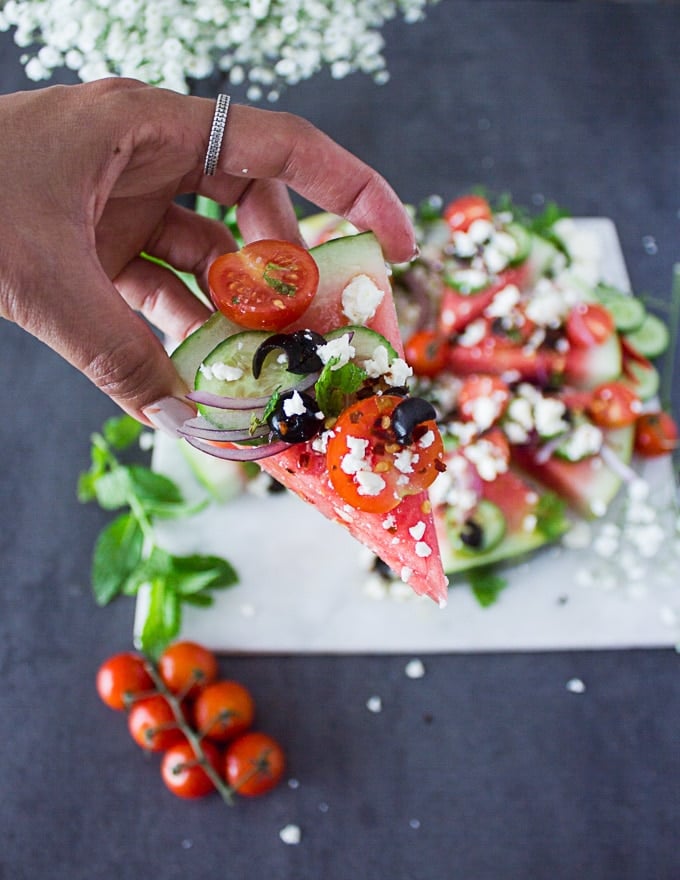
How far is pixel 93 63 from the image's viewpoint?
218 cm

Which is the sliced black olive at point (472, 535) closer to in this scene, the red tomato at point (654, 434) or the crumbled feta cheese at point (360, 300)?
the red tomato at point (654, 434)

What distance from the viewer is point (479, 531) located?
251cm

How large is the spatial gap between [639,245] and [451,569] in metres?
1.57

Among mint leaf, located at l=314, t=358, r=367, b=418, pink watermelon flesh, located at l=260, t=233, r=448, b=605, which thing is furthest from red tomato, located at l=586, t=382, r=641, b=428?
mint leaf, located at l=314, t=358, r=367, b=418

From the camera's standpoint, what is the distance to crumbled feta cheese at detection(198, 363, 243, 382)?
160 cm

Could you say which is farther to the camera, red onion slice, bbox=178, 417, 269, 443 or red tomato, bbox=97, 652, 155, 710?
red tomato, bbox=97, 652, 155, 710

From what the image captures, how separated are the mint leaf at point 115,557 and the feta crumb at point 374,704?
31.0 inches

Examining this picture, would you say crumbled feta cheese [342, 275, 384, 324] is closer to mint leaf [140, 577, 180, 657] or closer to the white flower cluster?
the white flower cluster

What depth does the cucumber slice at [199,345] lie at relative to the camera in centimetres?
171

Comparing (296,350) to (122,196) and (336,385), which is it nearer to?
(336,385)

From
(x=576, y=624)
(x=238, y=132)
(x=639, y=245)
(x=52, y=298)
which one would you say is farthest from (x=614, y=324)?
(x=52, y=298)

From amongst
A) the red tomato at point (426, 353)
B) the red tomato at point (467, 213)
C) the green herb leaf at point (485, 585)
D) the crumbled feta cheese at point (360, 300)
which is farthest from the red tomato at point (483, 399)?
the crumbled feta cheese at point (360, 300)

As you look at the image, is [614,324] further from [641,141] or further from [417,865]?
[417,865]

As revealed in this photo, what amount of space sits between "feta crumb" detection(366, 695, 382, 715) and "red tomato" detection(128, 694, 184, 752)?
527 mm
